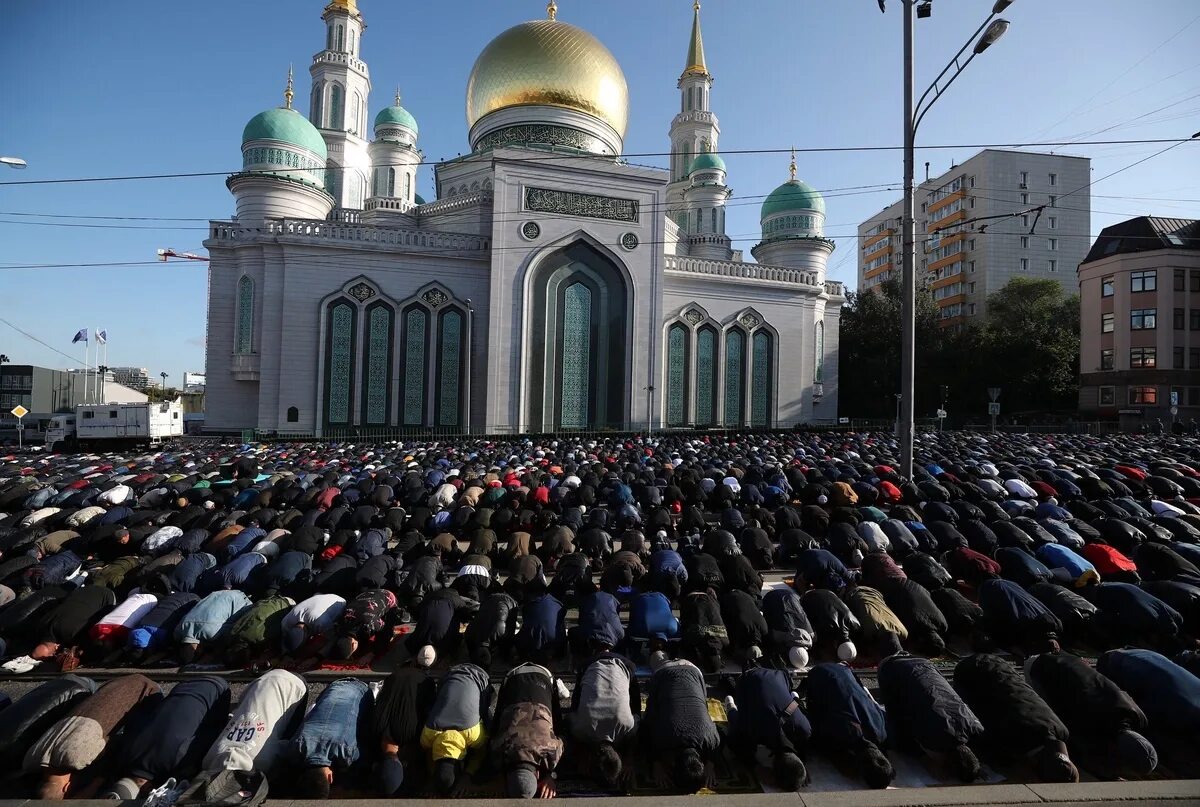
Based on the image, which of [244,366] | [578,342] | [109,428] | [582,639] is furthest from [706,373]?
[582,639]

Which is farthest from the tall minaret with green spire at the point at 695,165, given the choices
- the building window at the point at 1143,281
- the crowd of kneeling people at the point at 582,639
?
the crowd of kneeling people at the point at 582,639

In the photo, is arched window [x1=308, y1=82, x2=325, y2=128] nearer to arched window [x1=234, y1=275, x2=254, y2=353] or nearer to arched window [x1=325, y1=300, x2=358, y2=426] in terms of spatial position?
arched window [x1=234, y1=275, x2=254, y2=353]

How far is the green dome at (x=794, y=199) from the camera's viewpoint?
105ft

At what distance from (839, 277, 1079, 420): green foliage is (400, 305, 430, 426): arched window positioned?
2197cm

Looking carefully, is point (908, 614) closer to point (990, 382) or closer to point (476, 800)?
point (476, 800)

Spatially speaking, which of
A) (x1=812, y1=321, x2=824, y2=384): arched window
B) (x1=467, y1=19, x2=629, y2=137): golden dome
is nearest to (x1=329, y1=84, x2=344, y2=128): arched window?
(x1=467, y1=19, x2=629, y2=137): golden dome

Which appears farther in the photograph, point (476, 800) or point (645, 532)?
point (645, 532)

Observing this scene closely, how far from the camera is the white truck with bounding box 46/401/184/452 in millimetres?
21516

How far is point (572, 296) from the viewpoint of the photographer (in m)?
25.8

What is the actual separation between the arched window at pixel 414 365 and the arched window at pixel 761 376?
14.5 meters

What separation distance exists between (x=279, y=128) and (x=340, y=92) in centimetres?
683

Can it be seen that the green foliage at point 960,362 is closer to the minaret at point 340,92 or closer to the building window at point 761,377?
the building window at point 761,377

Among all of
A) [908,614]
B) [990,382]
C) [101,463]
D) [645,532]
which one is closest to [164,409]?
[101,463]

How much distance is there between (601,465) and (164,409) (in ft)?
59.2
